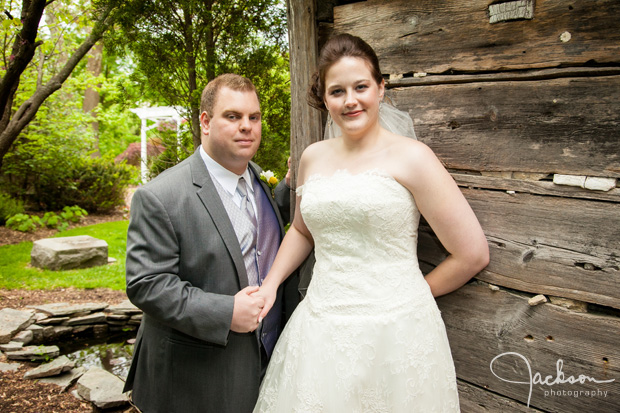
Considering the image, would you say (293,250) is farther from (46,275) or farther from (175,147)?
(46,275)

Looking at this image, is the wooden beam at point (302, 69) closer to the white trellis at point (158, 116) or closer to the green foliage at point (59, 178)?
the white trellis at point (158, 116)

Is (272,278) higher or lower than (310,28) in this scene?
lower

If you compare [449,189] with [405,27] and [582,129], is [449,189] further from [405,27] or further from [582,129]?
[405,27]

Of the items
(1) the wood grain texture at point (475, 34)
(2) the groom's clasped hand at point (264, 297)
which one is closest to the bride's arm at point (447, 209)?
(1) the wood grain texture at point (475, 34)

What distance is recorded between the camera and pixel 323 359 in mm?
2154

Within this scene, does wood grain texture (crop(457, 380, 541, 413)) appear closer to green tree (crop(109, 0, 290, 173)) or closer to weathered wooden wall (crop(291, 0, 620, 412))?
weathered wooden wall (crop(291, 0, 620, 412))

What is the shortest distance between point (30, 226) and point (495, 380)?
10313mm

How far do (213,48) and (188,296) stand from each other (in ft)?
11.1

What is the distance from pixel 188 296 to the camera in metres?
2.30

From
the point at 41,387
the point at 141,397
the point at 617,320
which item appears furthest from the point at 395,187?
the point at 41,387

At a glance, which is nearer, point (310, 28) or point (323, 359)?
point (323, 359)

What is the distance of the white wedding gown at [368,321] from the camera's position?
82.1 inches

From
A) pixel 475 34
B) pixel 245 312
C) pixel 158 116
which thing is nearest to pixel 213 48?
pixel 475 34

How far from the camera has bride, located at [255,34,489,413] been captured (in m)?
2.08
